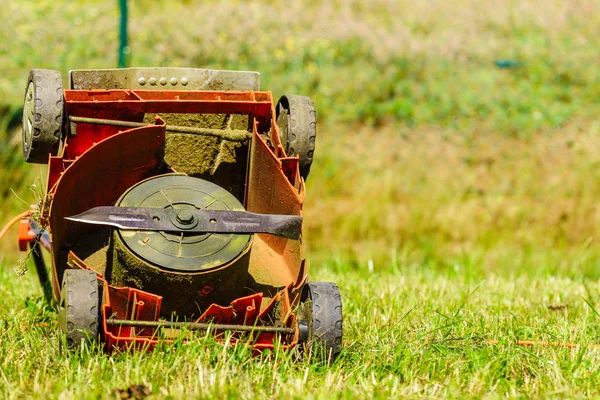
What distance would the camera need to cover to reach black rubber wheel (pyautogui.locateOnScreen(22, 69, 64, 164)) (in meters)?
3.22

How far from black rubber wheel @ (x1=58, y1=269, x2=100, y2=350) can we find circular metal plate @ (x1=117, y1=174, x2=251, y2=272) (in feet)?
0.92

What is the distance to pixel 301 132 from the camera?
3518mm

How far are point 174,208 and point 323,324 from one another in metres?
0.74

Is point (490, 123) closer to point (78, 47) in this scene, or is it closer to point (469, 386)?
point (78, 47)

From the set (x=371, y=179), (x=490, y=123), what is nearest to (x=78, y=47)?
(x=371, y=179)

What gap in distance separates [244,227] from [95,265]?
0.68 meters

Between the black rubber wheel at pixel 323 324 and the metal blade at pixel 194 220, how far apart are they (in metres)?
0.27

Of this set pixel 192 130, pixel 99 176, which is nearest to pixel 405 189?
pixel 192 130

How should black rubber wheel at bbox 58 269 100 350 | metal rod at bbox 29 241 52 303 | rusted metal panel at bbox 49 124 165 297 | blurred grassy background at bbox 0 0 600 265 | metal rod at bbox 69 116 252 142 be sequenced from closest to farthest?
black rubber wheel at bbox 58 269 100 350 → rusted metal panel at bbox 49 124 165 297 → metal rod at bbox 69 116 252 142 → metal rod at bbox 29 241 52 303 → blurred grassy background at bbox 0 0 600 265

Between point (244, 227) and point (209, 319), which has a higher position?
point (244, 227)

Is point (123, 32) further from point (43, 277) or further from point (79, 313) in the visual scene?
point (79, 313)

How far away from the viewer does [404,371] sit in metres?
2.84

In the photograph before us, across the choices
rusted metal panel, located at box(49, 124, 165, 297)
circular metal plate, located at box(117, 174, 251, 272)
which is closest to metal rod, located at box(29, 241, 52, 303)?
rusted metal panel, located at box(49, 124, 165, 297)

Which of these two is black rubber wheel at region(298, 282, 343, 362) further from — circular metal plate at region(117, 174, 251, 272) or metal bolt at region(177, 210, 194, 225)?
Result: metal bolt at region(177, 210, 194, 225)
